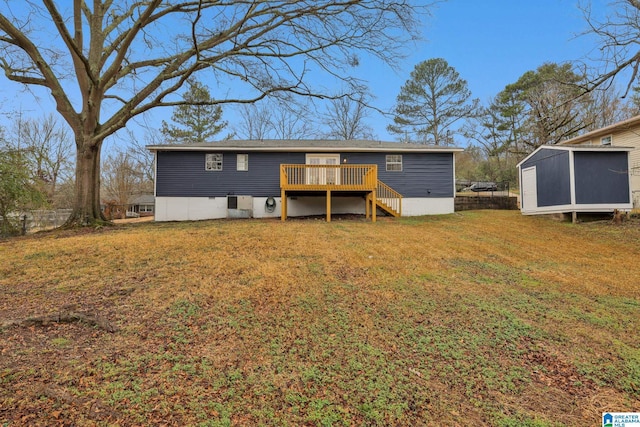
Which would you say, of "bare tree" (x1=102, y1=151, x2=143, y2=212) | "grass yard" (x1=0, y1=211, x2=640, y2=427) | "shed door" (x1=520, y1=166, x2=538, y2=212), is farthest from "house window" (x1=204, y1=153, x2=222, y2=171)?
"bare tree" (x1=102, y1=151, x2=143, y2=212)

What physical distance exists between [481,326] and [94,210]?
11852 millimetres

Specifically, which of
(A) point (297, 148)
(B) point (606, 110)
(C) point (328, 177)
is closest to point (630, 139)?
(B) point (606, 110)

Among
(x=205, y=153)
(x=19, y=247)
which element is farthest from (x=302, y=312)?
(x=205, y=153)

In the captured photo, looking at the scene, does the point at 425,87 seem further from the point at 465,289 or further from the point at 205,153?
the point at 465,289

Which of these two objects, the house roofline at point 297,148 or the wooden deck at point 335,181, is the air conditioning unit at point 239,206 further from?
the wooden deck at point 335,181

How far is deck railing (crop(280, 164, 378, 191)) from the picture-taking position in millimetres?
12428

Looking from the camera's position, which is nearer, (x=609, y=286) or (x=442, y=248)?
(x=609, y=286)

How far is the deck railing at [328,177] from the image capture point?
12.4m

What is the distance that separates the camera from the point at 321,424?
2.06 metres

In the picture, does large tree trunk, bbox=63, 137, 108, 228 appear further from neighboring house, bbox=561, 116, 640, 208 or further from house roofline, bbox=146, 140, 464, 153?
neighboring house, bbox=561, 116, 640, 208

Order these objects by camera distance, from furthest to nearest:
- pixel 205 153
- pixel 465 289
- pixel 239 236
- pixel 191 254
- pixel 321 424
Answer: pixel 205 153
pixel 239 236
pixel 191 254
pixel 465 289
pixel 321 424

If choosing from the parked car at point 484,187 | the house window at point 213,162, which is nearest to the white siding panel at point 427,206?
the house window at point 213,162

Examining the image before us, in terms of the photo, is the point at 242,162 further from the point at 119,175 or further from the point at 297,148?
the point at 119,175

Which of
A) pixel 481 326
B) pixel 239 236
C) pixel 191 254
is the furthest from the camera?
pixel 239 236
